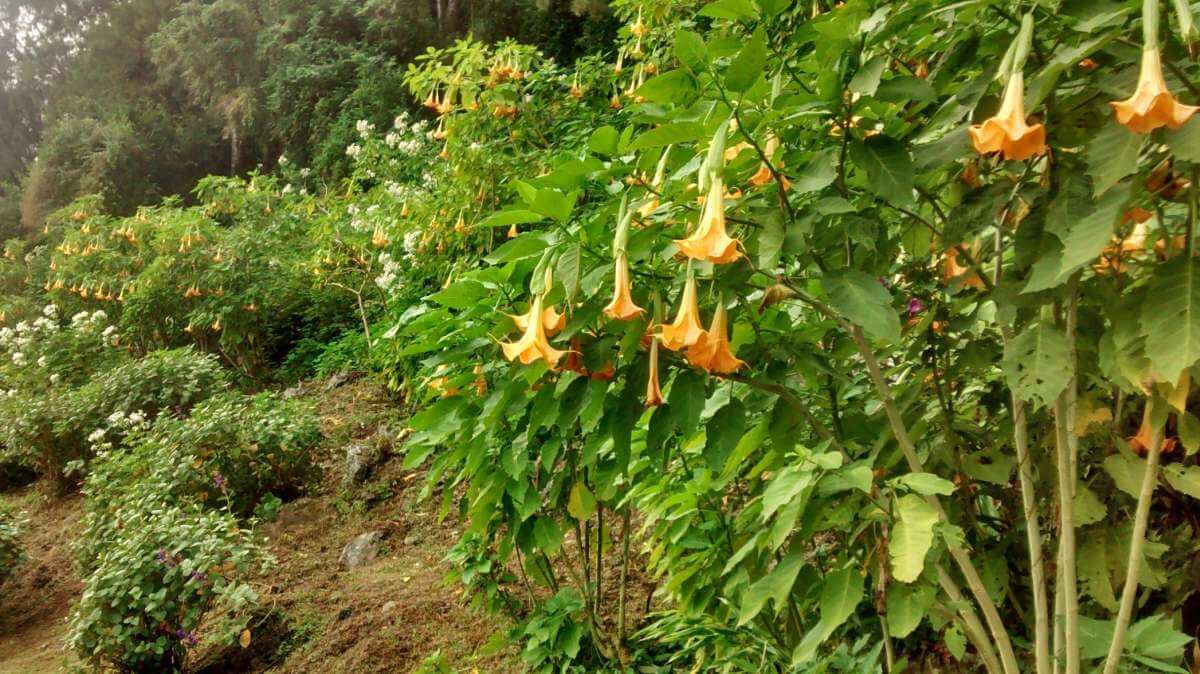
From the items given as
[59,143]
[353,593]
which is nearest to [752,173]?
[353,593]

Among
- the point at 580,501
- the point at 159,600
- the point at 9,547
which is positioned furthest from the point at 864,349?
the point at 9,547

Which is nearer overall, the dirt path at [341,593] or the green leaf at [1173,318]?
the green leaf at [1173,318]

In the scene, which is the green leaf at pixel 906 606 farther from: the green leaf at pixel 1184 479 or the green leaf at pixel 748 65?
the green leaf at pixel 748 65

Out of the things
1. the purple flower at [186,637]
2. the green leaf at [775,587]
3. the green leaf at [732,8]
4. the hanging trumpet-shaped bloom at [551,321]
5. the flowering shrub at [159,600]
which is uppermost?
the green leaf at [732,8]

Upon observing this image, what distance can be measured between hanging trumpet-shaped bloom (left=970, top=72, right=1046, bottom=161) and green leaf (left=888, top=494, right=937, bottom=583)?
45 centimetres

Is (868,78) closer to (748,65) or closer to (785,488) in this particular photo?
(748,65)

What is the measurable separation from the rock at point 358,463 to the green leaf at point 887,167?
4.42m

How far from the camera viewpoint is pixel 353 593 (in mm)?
3600

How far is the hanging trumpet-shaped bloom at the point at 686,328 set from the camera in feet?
3.36

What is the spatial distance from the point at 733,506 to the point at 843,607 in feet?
2.85

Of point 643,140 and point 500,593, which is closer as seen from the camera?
point 643,140

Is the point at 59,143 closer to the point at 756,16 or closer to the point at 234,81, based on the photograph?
the point at 234,81

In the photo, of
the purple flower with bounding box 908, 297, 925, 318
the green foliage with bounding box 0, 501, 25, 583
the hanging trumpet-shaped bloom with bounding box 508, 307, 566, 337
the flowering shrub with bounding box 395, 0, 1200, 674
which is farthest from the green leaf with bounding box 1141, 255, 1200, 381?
the green foliage with bounding box 0, 501, 25, 583

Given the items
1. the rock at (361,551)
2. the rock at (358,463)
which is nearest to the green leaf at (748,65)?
the rock at (361,551)
